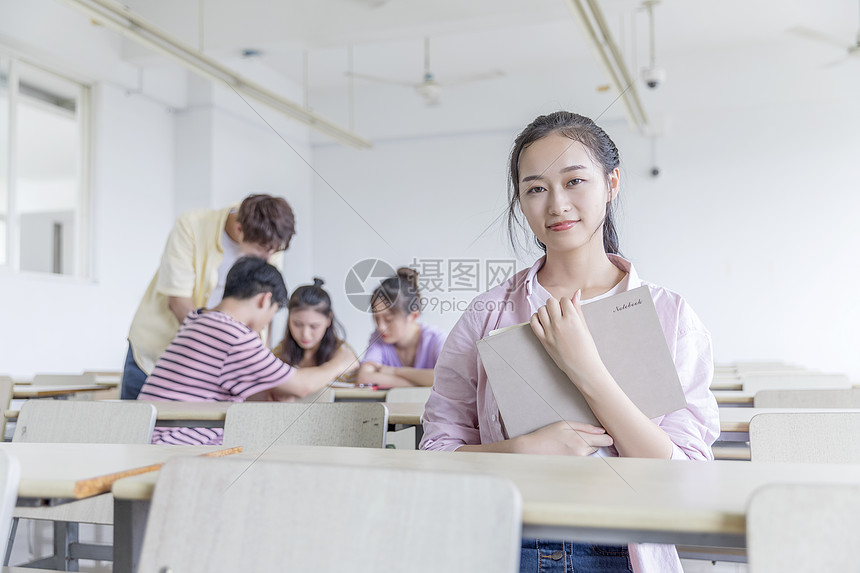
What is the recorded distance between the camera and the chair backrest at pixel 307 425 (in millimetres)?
1481

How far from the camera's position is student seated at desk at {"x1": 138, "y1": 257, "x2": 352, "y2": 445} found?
1.96 metres

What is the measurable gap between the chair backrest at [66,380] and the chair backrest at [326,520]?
121 inches

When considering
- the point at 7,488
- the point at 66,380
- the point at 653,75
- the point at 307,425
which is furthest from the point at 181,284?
the point at 653,75

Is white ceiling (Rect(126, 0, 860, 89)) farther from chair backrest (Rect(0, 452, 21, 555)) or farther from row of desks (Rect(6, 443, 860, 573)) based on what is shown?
chair backrest (Rect(0, 452, 21, 555))

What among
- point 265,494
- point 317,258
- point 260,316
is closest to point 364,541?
point 265,494

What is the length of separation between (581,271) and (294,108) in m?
4.23

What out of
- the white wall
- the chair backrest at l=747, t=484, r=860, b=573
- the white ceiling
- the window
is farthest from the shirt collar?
the white wall

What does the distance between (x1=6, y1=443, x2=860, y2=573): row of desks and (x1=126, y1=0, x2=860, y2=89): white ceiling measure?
122 inches

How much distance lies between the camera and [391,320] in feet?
3.69

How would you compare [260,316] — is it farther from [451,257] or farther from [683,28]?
[683,28]

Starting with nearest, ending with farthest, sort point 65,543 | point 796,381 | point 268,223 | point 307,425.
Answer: point 307,425, point 65,543, point 268,223, point 796,381

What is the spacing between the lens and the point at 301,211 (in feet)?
4.07

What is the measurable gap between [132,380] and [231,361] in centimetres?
81

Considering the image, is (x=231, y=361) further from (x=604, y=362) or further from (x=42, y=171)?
(x=42, y=171)
